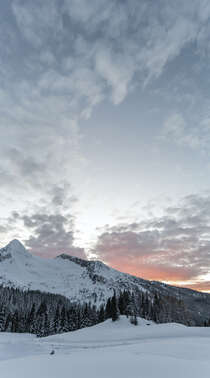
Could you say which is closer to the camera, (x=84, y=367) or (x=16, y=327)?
(x=84, y=367)

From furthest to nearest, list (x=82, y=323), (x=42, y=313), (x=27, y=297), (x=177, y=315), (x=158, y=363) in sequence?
(x=27, y=297), (x=177, y=315), (x=42, y=313), (x=82, y=323), (x=158, y=363)

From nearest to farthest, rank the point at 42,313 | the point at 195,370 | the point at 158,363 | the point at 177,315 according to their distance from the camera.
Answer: the point at 195,370, the point at 158,363, the point at 42,313, the point at 177,315

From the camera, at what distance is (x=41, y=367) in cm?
1199

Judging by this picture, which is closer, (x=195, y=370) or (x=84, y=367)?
(x=195, y=370)

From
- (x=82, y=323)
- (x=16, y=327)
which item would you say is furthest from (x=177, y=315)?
(x=16, y=327)

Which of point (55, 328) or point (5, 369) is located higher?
point (5, 369)

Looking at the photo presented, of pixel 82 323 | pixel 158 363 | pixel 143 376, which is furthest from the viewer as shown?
pixel 82 323

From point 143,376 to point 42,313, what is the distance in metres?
114

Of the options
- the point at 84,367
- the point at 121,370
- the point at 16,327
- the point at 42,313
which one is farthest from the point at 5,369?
the point at 42,313

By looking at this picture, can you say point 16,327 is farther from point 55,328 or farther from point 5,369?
point 5,369

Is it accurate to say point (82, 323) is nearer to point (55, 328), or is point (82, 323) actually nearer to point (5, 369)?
point (55, 328)

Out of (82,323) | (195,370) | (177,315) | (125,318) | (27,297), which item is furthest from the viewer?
(27,297)

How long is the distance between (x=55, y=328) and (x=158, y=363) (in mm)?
93977

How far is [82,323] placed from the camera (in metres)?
90.2
